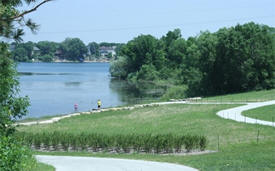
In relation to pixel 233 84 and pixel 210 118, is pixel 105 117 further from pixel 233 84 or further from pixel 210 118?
pixel 233 84

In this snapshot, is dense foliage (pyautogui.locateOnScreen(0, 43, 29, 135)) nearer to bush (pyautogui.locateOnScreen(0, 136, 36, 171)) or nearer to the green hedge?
bush (pyautogui.locateOnScreen(0, 136, 36, 171))

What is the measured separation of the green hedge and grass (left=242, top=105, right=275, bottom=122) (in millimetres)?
11841

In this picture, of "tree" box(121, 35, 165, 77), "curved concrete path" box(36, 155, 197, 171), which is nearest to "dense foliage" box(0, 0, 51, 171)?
"curved concrete path" box(36, 155, 197, 171)

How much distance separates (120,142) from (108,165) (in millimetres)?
6158

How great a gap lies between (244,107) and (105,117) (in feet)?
44.4

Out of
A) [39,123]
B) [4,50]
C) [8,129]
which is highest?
[4,50]

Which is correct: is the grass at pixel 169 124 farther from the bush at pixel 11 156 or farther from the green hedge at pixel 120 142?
the bush at pixel 11 156

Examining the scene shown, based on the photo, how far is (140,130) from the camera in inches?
1455

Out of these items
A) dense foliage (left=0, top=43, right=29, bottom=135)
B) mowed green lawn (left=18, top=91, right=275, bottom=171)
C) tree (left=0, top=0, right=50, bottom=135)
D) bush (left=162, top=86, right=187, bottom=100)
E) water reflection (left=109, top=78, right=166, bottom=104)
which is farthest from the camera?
bush (left=162, top=86, right=187, bottom=100)

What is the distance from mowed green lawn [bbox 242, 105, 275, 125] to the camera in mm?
38713

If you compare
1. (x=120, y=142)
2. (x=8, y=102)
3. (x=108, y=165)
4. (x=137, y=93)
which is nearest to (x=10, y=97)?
(x=8, y=102)

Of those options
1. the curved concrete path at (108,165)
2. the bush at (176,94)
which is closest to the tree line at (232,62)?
the bush at (176,94)

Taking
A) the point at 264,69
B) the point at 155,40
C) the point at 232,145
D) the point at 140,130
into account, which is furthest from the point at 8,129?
the point at 155,40

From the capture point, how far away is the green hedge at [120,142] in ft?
90.2
